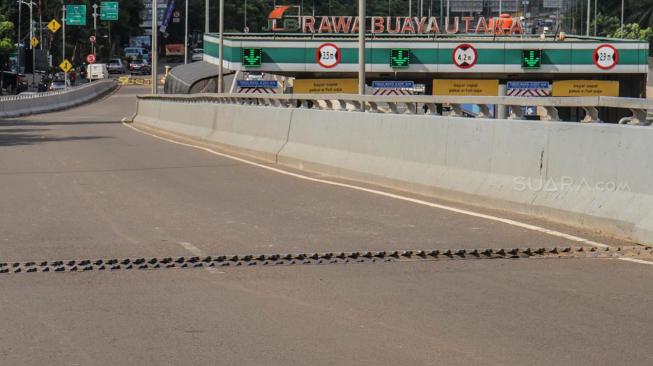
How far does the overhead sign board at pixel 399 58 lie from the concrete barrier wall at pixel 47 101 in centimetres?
1889

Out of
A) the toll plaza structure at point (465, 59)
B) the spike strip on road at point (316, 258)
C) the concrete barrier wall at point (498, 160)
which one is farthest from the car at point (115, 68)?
the spike strip on road at point (316, 258)

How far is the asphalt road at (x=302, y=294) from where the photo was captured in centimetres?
690

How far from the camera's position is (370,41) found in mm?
58656

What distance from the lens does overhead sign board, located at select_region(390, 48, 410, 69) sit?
56844mm

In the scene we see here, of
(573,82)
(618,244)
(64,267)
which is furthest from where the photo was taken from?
(573,82)

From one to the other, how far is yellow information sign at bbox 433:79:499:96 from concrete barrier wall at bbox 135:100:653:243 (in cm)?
3666

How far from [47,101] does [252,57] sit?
1735cm

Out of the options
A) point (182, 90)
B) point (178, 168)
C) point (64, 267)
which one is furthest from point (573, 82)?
point (64, 267)

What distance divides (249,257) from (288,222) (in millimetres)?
2546

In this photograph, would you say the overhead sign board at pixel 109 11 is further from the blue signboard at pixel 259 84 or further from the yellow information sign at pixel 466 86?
the yellow information sign at pixel 466 86

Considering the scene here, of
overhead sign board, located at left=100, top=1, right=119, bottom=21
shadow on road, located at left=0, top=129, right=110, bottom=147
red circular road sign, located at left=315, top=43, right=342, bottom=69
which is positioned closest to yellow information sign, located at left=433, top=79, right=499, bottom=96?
red circular road sign, located at left=315, top=43, right=342, bottom=69

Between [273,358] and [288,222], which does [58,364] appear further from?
[288,222]

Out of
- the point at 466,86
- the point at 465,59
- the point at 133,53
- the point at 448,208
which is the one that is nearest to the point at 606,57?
the point at 465,59

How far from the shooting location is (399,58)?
187 feet
